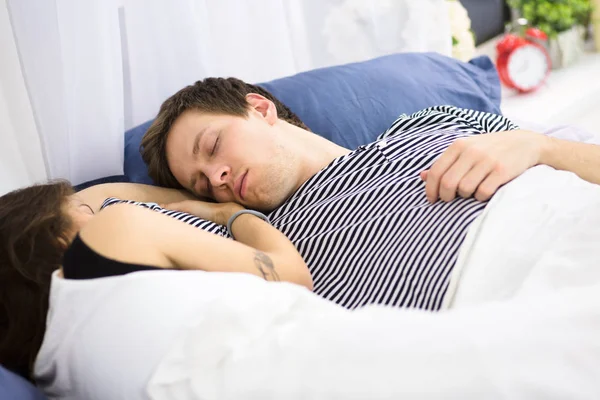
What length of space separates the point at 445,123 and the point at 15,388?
3.03 feet

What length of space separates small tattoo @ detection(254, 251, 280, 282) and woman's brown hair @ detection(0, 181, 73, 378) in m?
0.26

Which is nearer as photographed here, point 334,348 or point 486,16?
point 334,348

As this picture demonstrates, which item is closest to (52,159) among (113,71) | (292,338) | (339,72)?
(113,71)

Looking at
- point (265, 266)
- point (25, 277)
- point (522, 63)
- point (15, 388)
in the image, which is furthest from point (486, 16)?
point (15, 388)

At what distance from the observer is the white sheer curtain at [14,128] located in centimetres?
147

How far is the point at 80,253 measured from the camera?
2.86 ft

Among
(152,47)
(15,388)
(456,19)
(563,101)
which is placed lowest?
(563,101)

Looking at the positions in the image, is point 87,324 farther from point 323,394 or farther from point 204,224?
point 204,224

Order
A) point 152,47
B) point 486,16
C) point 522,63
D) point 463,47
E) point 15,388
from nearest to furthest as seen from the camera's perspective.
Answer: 1. point 15,388
2. point 152,47
3. point 463,47
4. point 522,63
5. point 486,16

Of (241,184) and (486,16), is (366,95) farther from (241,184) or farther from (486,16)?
(486,16)

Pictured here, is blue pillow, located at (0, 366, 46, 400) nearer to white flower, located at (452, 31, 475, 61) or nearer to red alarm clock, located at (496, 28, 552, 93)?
white flower, located at (452, 31, 475, 61)

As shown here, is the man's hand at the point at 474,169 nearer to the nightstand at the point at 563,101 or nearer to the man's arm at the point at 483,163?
the man's arm at the point at 483,163

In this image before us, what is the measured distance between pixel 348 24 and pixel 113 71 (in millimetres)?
857

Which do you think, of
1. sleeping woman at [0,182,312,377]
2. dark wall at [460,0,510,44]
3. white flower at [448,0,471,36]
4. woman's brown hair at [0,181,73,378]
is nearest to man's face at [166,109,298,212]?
sleeping woman at [0,182,312,377]
